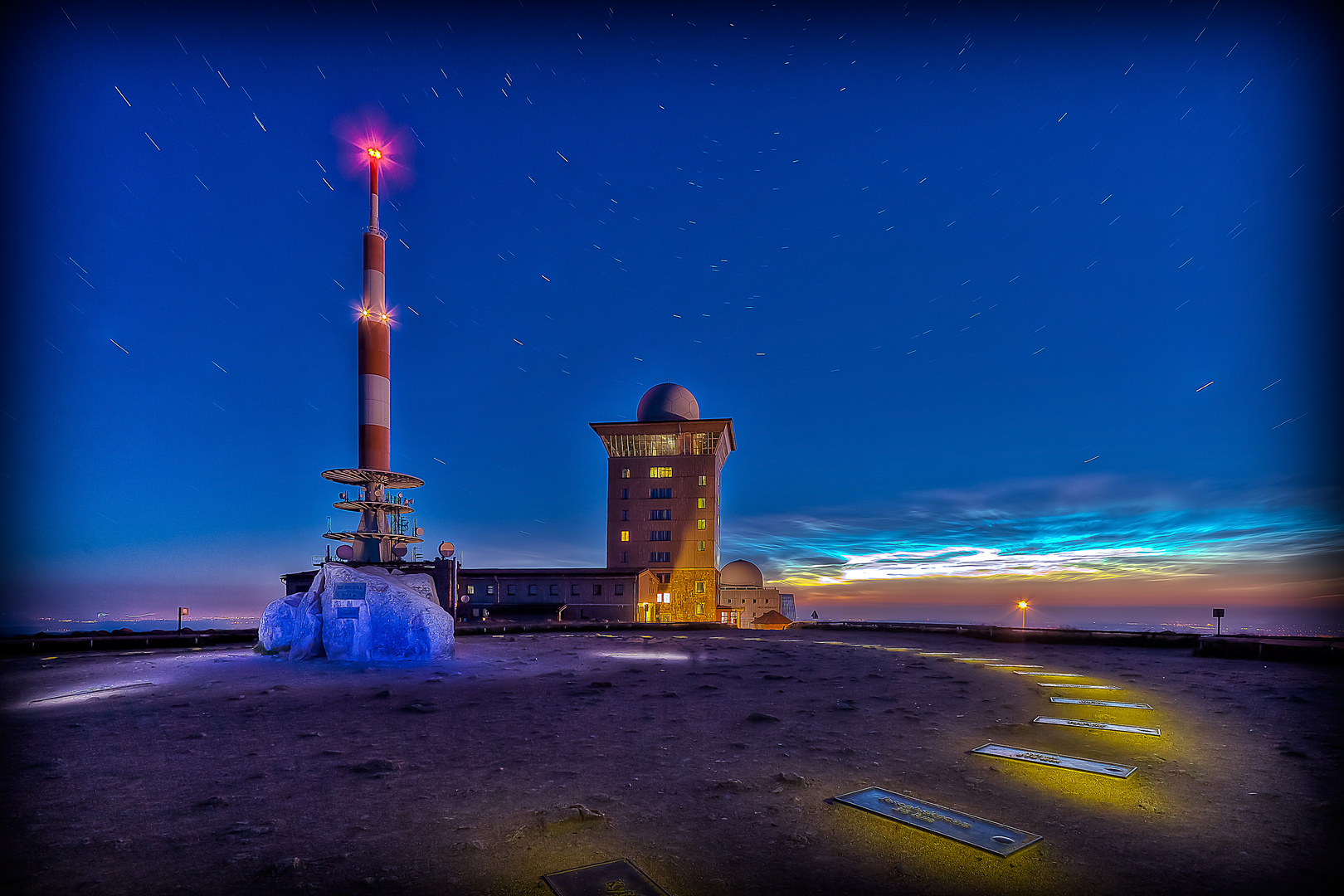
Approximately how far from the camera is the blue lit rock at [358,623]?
19.5 m

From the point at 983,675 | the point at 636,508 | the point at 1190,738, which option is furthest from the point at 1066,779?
the point at 636,508

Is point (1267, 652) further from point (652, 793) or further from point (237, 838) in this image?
point (237, 838)

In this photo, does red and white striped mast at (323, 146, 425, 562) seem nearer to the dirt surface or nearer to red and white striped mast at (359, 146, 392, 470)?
red and white striped mast at (359, 146, 392, 470)

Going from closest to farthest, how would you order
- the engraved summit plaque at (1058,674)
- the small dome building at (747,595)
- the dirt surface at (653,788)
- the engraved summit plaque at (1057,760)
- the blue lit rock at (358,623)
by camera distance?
1. the dirt surface at (653,788)
2. the engraved summit plaque at (1057,760)
3. the engraved summit plaque at (1058,674)
4. the blue lit rock at (358,623)
5. the small dome building at (747,595)

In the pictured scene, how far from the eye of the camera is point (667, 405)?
6975 cm

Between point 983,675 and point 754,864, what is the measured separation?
13.4 m

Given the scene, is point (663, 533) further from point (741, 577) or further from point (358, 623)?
Answer: point (358, 623)

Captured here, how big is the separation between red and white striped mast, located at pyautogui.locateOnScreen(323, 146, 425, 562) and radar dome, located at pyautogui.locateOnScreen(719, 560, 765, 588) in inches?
→ 1825

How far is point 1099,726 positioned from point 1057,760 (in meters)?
2.81

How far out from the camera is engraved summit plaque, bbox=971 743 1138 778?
637 centimetres

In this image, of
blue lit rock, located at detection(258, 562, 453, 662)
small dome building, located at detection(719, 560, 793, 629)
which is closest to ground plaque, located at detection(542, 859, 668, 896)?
blue lit rock, located at detection(258, 562, 453, 662)

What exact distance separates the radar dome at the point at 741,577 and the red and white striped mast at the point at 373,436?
46343mm

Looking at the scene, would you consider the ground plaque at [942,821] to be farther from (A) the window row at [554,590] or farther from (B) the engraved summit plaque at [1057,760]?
(A) the window row at [554,590]

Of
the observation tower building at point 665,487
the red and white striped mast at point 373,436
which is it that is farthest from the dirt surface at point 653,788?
the observation tower building at point 665,487
